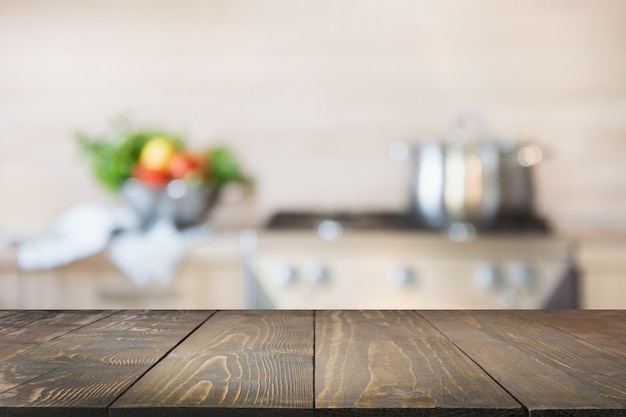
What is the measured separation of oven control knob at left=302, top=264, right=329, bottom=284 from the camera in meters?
1.95

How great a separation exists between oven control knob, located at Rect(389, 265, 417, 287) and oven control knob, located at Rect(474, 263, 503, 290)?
154mm

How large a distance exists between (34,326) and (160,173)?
150 centimetres

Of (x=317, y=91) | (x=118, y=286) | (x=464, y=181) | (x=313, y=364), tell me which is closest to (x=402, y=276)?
(x=464, y=181)

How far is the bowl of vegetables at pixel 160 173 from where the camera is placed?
7.25 feet

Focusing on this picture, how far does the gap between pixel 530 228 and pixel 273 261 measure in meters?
0.77

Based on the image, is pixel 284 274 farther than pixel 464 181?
No

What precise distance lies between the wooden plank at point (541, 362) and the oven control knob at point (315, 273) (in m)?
1.09

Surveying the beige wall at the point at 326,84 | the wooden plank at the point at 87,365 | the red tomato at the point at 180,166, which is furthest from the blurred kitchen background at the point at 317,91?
the wooden plank at the point at 87,365

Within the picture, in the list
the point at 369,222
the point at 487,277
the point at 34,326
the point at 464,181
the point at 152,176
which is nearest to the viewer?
the point at 34,326

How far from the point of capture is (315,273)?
6.38 feet

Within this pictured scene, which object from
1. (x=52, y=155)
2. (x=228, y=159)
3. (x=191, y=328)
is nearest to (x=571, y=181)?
(x=228, y=159)

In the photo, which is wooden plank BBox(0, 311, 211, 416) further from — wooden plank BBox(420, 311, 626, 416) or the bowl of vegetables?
the bowl of vegetables

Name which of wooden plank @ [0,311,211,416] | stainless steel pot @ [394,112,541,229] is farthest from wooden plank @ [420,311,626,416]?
stainless steel pot @ [394,112,541,229]

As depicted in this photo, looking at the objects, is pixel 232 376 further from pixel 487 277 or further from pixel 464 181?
pixel 464 181
